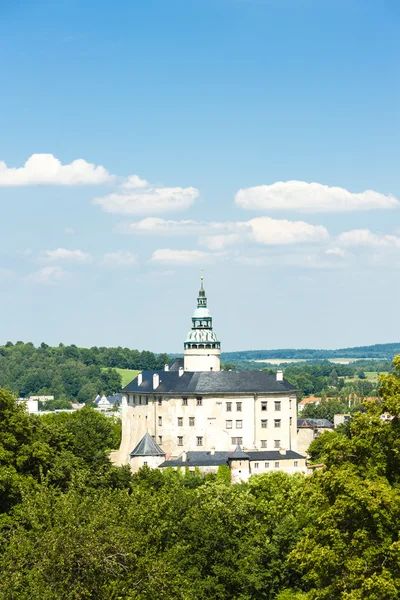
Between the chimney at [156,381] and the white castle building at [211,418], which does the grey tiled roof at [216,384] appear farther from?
the chimney at [156,381]

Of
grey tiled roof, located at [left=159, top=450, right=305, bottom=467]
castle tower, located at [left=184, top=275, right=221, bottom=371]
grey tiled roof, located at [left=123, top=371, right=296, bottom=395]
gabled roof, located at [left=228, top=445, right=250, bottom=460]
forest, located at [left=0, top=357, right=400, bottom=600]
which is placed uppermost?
castle tower, located at [left=184, top=275, right=221, bottom=371]

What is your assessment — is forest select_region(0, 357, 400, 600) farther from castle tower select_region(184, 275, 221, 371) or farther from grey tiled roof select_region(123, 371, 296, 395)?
castle tower select_region(184, 275, 221, 371)

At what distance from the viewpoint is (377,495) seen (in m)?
39.4

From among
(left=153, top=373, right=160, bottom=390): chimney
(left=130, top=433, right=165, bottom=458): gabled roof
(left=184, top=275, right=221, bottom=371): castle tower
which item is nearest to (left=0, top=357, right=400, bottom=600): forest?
(left=130, top=433, right=165, bottom=458): gabled roof

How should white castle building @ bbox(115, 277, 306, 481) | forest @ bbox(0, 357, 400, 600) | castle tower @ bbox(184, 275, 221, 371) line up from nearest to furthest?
forest @ bbox(0, 357, 400, 600) < white castle building @ bbox(115, 277, 306, 481) < castle tower @ bbox(184, 275, 221, 371)

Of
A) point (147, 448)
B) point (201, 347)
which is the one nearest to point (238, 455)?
point (147, 448)

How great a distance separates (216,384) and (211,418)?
4019 mm

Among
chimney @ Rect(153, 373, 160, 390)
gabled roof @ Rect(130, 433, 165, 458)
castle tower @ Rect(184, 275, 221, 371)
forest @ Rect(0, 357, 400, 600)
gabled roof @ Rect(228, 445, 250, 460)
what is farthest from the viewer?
castle tower @ Rect(184, 275, 221, 371)

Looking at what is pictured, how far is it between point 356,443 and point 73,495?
1110cm

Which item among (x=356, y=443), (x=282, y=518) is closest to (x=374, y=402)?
(x=356, y=443)

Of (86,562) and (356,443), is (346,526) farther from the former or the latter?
(86,562)

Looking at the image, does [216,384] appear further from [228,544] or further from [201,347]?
[228,544]

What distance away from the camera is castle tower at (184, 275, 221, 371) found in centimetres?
13838

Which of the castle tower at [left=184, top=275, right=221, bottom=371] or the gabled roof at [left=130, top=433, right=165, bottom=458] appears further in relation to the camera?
the castle tower at [left=184, top=275, right=221, bottom=371]
